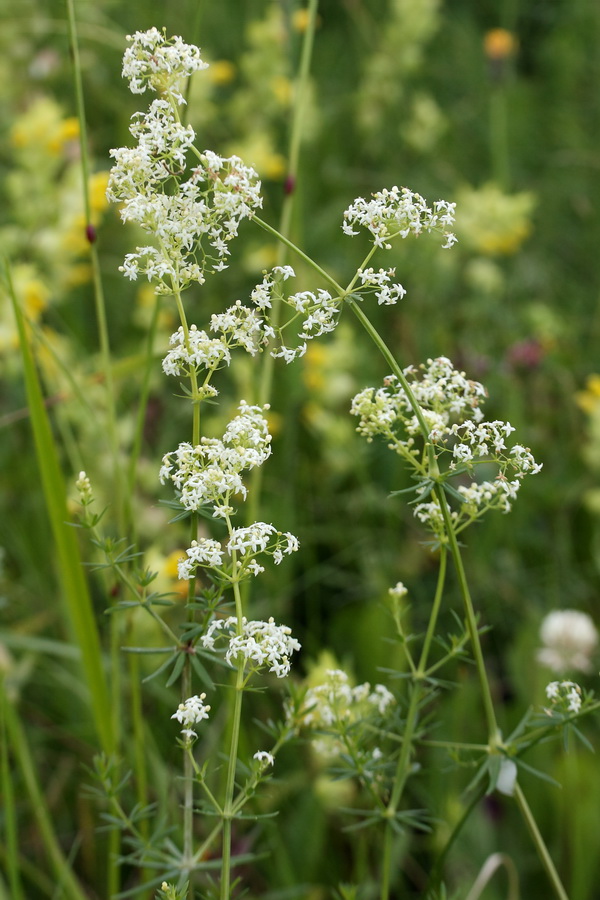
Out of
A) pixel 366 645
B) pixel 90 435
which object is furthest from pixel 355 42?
pixel 366 645

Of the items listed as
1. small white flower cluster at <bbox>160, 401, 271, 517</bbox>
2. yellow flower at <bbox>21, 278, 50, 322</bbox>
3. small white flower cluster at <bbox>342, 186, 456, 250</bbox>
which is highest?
yellow flower at <bbox>21, 278, 50, 322</bbox>

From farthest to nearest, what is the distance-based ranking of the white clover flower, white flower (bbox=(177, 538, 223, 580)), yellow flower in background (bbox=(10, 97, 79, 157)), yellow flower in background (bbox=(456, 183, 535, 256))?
yellow flower in background (bbox=(456, 183, 535, 256)) → yellow flower in background (bbox=(10, 97, 79, 157)) → the white clover flower → white flower (bbox=(177, 538, 223, 580))

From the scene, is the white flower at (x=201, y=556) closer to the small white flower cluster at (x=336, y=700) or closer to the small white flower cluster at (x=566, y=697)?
the small white flower cluster at (x=336, y=700)

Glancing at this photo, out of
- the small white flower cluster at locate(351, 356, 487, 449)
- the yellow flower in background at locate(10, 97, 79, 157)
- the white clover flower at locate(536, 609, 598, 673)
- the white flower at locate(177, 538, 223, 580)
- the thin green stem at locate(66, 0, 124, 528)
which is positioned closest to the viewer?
the white flower at locate(177, 538, 223, 580)

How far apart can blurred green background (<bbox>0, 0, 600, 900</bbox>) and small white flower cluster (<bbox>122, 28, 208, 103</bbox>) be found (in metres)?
0.47

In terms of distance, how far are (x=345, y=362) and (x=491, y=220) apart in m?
0.75

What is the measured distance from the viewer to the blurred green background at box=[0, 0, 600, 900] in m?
1.71

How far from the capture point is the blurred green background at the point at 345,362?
5.63ft

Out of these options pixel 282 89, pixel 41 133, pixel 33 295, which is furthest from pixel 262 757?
pixel 282 89

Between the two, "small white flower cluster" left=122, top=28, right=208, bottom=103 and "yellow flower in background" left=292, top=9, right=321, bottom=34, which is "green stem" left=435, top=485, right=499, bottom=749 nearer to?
"small white flower cluster" left=122, top=28, right=208, bottom=103

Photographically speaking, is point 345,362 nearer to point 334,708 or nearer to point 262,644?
point 334,708

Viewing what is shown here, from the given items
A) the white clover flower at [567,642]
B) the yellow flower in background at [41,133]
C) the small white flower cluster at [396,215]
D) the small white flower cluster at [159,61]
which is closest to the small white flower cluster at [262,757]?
the small white flower cluster at [396,215]

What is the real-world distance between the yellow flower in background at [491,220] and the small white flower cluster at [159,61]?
214 cm

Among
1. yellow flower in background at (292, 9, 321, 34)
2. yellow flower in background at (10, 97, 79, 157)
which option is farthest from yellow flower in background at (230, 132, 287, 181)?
yellow flower in background at (10, 97, 79, 157)
